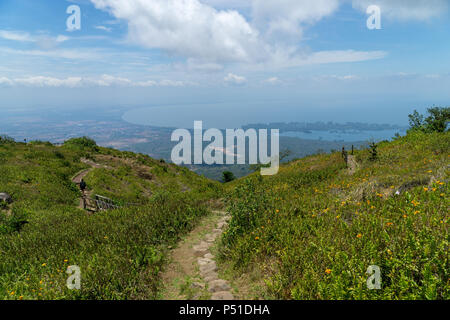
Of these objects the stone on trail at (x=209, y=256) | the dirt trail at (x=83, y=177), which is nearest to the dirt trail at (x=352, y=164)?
the stone on trail at (x=209, y=256)

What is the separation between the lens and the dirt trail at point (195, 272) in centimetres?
448

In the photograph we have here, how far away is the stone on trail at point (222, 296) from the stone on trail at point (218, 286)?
130 millimetres

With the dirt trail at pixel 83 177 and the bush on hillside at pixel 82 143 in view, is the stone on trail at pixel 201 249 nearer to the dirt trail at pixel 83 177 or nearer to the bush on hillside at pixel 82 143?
the dirt trail at pixel 83 177

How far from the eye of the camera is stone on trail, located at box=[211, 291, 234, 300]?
4180 millimetres

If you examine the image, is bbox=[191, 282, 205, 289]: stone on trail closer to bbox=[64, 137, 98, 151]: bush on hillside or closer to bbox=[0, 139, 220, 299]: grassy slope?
bbox=[0, 139, 220, 299]: grassy slope

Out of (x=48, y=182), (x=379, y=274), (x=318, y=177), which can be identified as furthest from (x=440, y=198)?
(x=48, y=182)

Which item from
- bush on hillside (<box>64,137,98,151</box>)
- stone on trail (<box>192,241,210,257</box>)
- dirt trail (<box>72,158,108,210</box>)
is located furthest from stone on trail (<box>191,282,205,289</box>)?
bush on hillside (<box>64,137,98,151</box>)

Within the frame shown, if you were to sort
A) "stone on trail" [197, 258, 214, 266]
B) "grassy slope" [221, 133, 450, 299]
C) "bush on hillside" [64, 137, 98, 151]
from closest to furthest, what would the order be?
"grassy slope" [221, 133, 450, 299] < "stone on trail" [197, 258, 214, 266] < "bush on hillside" [64, 137, 98, 151]

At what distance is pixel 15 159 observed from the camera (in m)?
20.0

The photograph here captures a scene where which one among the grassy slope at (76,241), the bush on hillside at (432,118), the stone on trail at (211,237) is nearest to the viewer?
the grassy slope at (76,241)

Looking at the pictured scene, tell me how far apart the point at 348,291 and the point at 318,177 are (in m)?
9.34

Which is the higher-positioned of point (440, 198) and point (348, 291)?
point (440, 198)

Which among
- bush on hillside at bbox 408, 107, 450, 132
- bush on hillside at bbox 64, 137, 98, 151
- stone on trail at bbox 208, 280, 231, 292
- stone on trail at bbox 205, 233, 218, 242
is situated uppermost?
bush on hillside at bbox 408, 107, 450, 132
